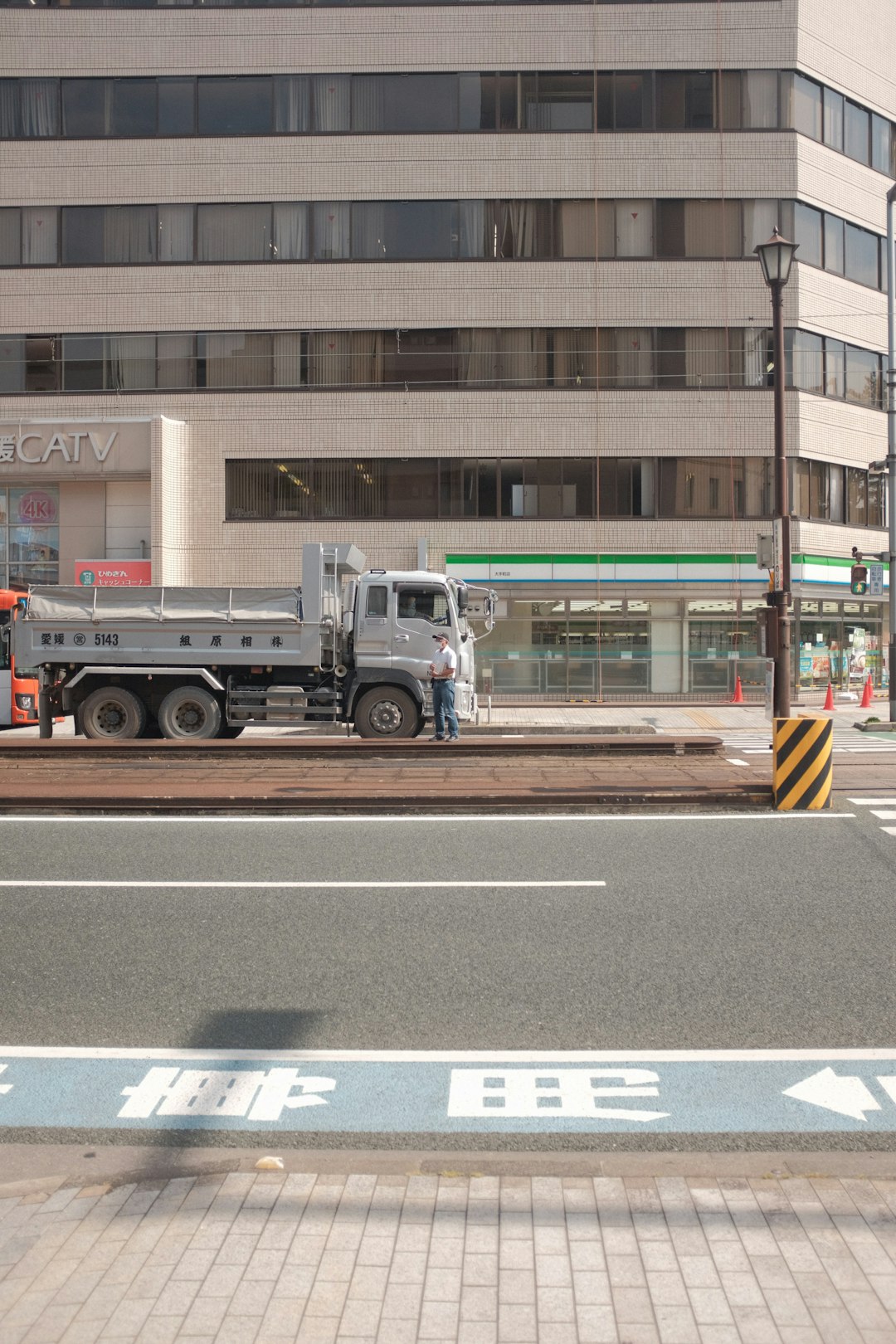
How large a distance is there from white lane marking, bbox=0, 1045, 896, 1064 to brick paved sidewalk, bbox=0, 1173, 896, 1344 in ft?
3.92

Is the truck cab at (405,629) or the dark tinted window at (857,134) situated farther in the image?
the dark tinted window at (857,134)

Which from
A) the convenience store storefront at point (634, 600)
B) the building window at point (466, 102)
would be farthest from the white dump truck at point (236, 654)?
the building window at point (466, 102)

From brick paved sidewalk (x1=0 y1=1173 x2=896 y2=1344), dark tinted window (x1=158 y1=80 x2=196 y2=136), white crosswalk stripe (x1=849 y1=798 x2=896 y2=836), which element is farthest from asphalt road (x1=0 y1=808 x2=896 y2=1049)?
dark tinted window (x1=158 y1=80 x2=196 y2=136)

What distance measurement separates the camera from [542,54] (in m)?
31.5

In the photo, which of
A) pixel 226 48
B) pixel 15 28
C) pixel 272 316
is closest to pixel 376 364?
pixel 272 316

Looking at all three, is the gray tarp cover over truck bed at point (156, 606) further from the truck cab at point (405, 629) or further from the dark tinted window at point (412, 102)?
the dark tinted window at point (412, 102)

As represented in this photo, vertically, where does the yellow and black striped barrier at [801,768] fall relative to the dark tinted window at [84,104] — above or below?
below

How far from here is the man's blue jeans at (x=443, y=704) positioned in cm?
1727

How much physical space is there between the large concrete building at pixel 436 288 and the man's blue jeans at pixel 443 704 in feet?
45.6

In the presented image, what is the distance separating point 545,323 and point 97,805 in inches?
934

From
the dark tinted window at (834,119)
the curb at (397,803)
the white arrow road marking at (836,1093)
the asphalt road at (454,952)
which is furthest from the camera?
the dark tinted window at (834,119)

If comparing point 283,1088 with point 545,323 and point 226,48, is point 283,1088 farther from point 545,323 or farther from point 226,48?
point 226,48

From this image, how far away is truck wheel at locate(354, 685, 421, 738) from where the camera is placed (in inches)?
735

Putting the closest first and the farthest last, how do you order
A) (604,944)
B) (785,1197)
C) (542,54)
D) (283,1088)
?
(785,1197) → (283,1088) → (604,944) → (542,54)
